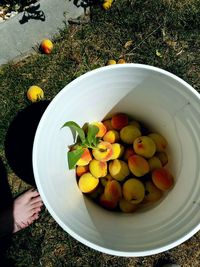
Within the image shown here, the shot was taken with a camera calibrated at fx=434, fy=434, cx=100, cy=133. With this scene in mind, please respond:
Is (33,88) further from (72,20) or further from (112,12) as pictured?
(112,12)

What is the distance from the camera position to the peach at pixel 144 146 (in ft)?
6.15

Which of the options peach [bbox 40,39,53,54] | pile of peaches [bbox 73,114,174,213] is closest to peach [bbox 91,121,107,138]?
pile of peaches [bbox 73,114,174,213]

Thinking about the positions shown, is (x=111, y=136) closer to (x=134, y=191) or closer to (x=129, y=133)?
(x=129, y=133)

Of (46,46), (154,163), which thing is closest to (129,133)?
(154,163)

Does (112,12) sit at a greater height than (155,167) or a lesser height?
greater

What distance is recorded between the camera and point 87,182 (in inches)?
74.4

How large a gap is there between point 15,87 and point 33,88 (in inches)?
5.1

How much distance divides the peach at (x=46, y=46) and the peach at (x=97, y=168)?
761mm

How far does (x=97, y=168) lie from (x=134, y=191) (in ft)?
0.62

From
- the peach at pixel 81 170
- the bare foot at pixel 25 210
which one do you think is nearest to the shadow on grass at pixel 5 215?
the bare foot at pixel 25 210

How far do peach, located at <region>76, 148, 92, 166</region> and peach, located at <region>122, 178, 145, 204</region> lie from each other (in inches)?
7.6

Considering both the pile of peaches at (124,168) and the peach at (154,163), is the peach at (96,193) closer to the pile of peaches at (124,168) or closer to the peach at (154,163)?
the pile of peaches at (124,168)

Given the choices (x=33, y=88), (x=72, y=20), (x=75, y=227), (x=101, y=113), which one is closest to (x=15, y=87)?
(x=33, y=88)

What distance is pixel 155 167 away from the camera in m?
1.92
